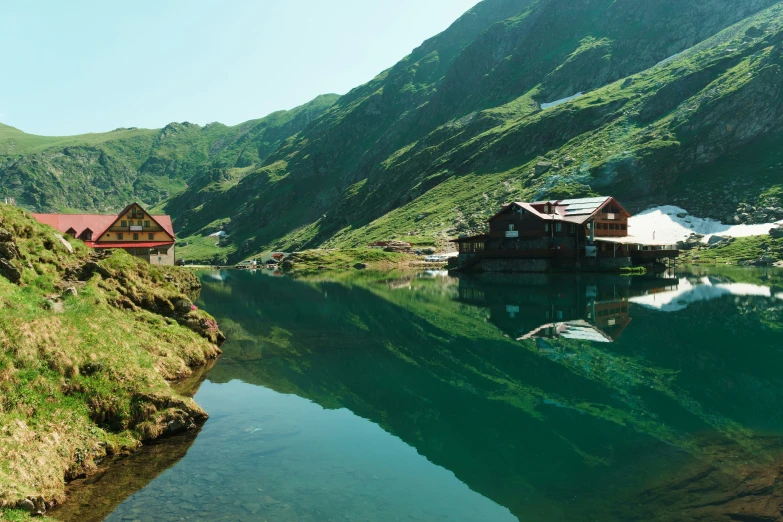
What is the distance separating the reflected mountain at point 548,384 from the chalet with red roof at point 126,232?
65332 millimetres

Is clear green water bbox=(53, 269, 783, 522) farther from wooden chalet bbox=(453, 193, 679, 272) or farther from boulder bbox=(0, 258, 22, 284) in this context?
wooden chalet bbox=(453, 193, 679, 272)

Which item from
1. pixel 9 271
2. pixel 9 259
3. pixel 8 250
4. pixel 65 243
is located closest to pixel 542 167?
pixel 65 243

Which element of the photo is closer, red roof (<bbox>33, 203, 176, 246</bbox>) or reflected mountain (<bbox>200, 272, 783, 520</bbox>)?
reflected mountain (<bbox>200, 272, 783, 520</bbox>)

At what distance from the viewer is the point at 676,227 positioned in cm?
15050

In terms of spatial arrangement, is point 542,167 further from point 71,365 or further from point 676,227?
point 71,365

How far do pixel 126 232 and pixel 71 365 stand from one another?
10588 centimetres

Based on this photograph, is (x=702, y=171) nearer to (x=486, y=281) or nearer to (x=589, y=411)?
(x=486, y=281)

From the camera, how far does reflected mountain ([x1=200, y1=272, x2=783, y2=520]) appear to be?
17.5m

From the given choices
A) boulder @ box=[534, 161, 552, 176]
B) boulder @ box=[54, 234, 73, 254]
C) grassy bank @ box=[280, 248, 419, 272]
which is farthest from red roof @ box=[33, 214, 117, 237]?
boulder @ box=[534, 161, 552, 176]

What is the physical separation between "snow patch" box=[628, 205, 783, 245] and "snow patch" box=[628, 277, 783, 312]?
64.9m

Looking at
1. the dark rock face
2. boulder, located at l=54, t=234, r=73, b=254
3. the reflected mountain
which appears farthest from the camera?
boulder, located at l=54, t=234, r=73, b=254

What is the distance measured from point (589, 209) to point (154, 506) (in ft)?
364

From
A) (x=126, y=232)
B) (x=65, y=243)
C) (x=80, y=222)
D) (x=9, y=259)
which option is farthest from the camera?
(x=80, y=222)

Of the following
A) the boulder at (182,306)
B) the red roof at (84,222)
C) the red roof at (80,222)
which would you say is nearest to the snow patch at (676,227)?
the red roof at (84,222)
